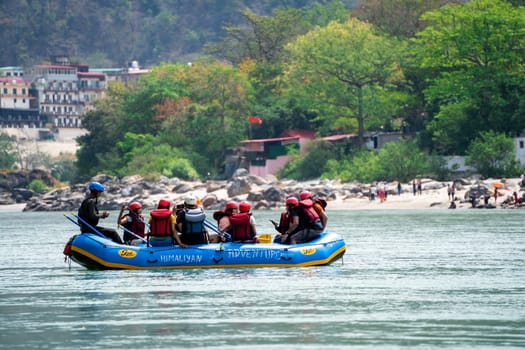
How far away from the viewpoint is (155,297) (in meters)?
25.7

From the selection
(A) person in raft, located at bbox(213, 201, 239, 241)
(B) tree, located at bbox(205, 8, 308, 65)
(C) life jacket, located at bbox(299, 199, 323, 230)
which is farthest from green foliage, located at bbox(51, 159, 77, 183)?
(C) life jacket, located at bbox(299, 199, 323, 230)

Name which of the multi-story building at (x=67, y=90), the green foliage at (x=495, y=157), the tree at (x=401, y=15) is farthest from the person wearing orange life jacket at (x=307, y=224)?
the multi-story building at (x=67, y=90)

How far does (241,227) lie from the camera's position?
98.2 feet

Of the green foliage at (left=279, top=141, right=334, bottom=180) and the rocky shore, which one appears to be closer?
the rocky shore

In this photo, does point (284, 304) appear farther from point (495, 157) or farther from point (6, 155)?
point (6, 155)

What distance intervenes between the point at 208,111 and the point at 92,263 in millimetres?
64995

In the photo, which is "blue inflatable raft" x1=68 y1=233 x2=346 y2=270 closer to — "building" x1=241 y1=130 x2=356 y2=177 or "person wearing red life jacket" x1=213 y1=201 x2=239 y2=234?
"person wearing red life jacket" x1=213 y1=201 x2=239 y2=234

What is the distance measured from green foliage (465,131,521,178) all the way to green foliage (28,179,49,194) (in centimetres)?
4699

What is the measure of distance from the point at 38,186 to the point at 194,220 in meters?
82.0

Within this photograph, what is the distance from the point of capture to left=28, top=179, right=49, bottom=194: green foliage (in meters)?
109

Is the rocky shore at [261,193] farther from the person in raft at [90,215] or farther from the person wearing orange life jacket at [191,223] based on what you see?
the person in raft at [90,215]

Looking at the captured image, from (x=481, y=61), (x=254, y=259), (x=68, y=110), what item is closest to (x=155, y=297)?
(x=254, y=259)

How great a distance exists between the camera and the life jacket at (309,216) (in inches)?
1184

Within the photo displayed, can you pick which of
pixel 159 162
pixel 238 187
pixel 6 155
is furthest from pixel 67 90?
pixel 238 187
